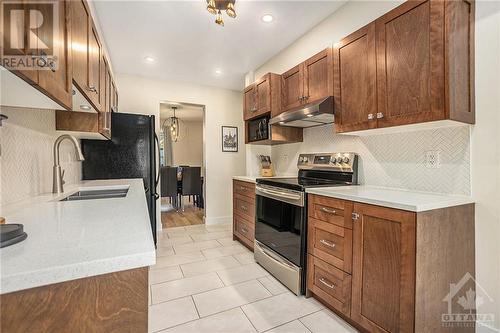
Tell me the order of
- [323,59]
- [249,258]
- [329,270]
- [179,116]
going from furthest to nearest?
[179,116]
[249,258]
[323,59]
[329,270]

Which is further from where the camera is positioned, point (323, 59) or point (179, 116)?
point (179, 116)

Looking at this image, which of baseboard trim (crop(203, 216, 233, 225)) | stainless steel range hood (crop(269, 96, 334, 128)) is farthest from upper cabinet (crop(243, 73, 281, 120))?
baseboard trim (crop(203, 216, 233, 225))

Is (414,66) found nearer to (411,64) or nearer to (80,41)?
(411,64)

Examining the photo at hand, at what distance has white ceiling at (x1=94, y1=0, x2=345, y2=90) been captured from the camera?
228 cm

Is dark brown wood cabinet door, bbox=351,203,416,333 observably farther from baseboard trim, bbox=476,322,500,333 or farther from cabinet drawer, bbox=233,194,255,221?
cabinet drawer, bbox=233,194,255,221

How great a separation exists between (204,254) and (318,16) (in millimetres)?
2984

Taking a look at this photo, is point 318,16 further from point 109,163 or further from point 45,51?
point 109,163

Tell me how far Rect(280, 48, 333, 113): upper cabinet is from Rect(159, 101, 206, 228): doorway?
2163 mm

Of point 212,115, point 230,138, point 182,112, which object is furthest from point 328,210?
point 182,112

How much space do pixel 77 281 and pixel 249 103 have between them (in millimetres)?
3134

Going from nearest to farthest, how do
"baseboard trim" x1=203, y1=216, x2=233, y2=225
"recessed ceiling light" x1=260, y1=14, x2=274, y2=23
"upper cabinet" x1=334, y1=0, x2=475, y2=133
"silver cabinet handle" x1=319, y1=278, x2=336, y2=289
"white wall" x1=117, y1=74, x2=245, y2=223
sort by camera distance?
"upper cabinet" x1=334, y1=0, x2=475, y2=133 < "silver cabinet handle" x1=319, y1=278, x2=336, y2=289 < "recessed ceiling light" x1=260, y1=14, x2=274, y2=23 < "white wall" x1=117, y1=74, x2=245, y2=223 < "baseboard trim" x1=203, y1=216, x2=233, y2=225

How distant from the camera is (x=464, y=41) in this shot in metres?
1.46

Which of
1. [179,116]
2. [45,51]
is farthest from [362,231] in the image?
[179,116]

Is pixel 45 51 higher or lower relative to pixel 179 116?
lower
